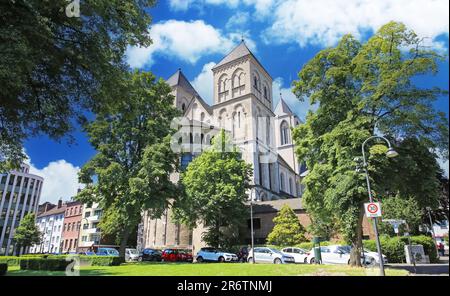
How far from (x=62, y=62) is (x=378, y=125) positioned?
15.7 meters

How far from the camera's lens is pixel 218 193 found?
3447 cm

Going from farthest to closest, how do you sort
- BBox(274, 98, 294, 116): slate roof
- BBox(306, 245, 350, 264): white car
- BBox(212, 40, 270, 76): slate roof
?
BBox(274, 98, 294, 116): slate roof < BBox(212, 40, 270, 76): slate roof < BBox(306, 245, 350, 264): white car

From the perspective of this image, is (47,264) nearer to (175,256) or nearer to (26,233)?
(175,256)

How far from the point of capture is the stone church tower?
4556 cm

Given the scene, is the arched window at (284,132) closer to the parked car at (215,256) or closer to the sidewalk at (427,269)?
the parked car at (215,256)

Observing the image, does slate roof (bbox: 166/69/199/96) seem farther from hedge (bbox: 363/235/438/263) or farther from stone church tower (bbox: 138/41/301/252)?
hedge (bbox: 363/235/438/263)

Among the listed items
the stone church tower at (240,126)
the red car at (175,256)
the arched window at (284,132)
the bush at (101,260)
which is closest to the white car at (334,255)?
the red car at (175,256)

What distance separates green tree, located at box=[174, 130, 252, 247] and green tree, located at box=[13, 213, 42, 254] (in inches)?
809

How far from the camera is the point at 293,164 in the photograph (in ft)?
224

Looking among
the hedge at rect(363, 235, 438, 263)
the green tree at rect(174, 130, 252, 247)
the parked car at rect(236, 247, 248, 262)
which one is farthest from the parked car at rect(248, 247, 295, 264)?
the green tree at rect(174, 130, 252, 247)

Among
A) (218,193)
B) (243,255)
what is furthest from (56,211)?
(243,255)
